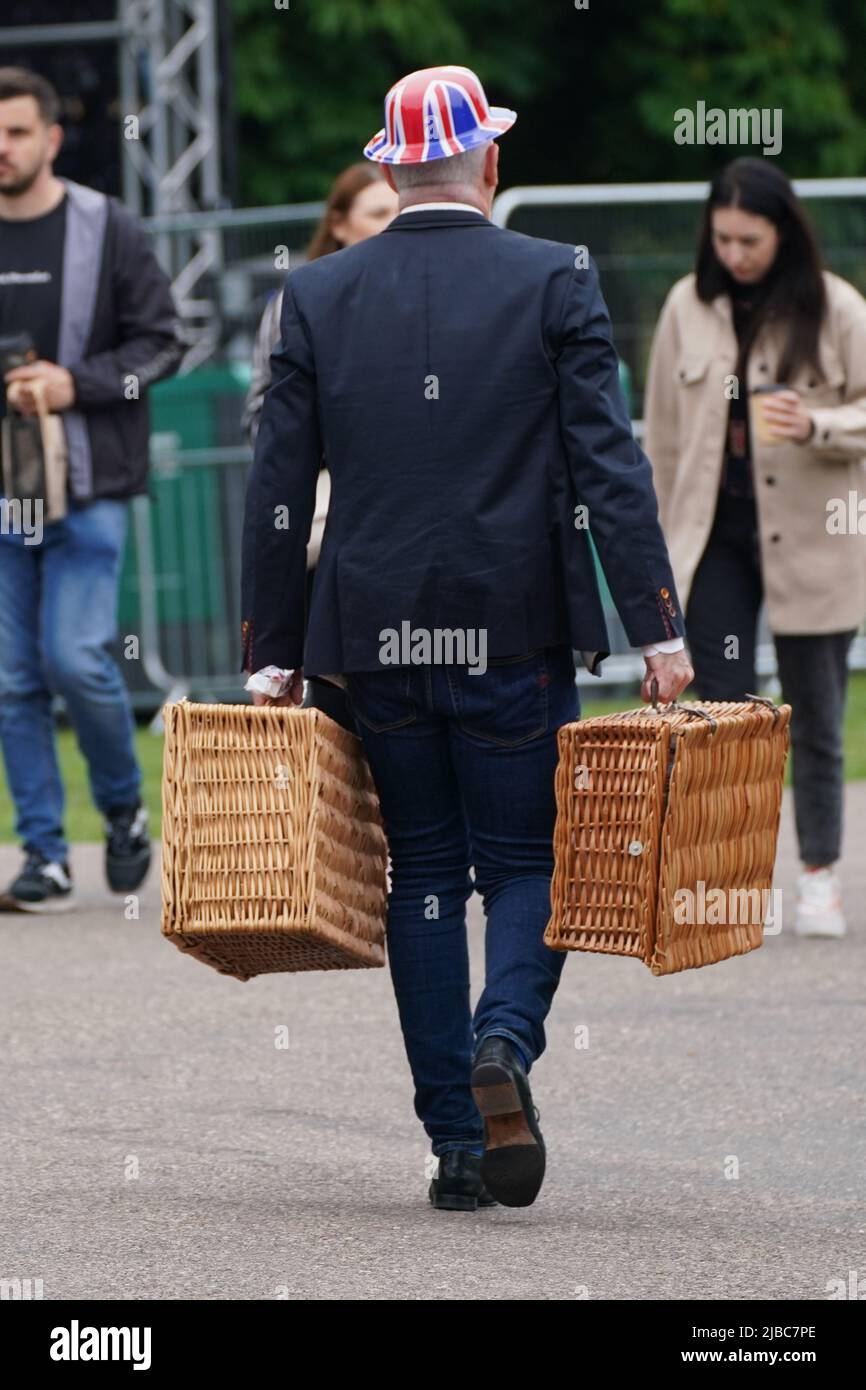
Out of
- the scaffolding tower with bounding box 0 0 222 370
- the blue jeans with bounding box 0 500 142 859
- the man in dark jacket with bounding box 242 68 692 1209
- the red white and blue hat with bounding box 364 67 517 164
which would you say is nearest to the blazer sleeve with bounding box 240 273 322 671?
the man in dark jacket with bounding box 242 68 692 1209

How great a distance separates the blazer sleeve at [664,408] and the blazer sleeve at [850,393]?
38cm

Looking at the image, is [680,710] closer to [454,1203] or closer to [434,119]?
[454,1203]

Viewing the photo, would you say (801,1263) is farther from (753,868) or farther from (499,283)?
(499,283)

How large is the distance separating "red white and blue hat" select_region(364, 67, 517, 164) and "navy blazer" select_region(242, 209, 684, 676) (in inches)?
4.3

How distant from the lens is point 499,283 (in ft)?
14.9

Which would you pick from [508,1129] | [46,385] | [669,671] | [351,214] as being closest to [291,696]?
[669,671]

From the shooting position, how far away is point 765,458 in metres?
7.20

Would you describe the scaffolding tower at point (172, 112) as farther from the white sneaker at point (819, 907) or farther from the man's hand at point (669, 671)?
the man's hand at point (669, 671)

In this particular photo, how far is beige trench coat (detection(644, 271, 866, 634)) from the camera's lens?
714cm

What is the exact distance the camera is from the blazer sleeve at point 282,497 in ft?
15.3

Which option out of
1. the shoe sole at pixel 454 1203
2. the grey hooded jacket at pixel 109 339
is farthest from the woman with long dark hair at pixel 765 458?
the shoe sole at pixel 454 1203

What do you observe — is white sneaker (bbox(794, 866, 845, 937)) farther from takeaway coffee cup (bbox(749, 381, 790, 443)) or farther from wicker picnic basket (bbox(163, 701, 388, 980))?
wicker picnic basket (bbox(163, 701, 388, 980))

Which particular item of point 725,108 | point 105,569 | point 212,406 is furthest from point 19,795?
point 725,108

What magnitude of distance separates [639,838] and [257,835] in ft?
2.11
